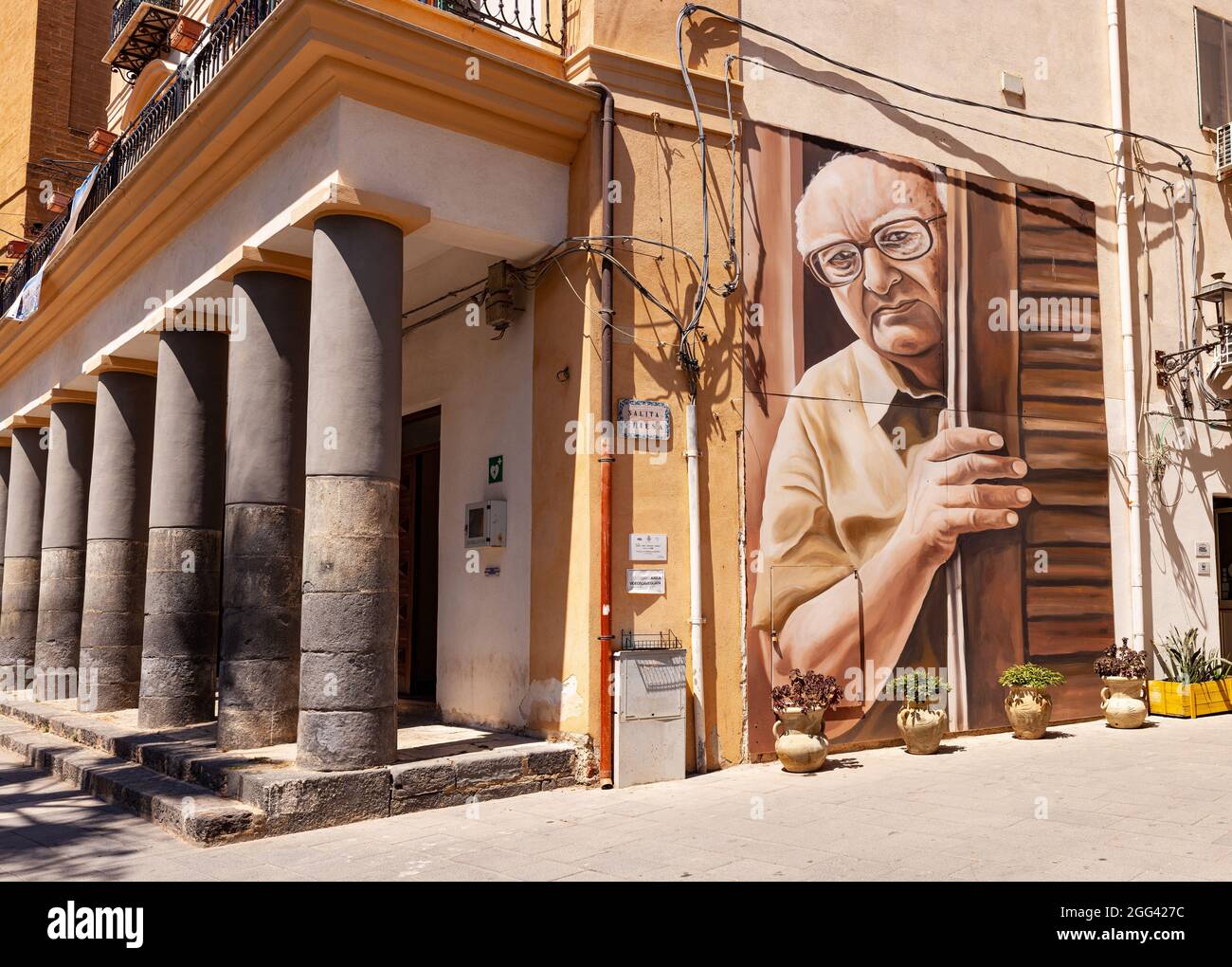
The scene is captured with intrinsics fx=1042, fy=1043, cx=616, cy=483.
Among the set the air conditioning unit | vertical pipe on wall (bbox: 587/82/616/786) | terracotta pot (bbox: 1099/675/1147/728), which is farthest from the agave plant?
vertical pipe on wall (bbox: 587/82/616/786)

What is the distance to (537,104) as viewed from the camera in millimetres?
8672

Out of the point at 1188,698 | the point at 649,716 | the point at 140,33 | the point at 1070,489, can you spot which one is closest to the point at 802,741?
the point at 649,716

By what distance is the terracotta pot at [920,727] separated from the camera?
957 centimetres

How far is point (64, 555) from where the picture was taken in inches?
544

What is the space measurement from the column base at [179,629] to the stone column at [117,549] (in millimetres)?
1713

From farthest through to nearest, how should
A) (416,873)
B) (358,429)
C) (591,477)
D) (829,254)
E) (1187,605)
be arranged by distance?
(1187,605), (829,254), (591,477), (358,429), (416,873)

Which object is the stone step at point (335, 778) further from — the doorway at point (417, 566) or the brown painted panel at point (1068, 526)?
the brown painted panel at point (1068, 526)

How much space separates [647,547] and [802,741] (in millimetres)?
2055

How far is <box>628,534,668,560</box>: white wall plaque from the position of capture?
8.67 metres

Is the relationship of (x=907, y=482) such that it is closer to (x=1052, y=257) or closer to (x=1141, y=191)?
(x=1052, y=257)

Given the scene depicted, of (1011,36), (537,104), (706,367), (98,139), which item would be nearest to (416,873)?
(706,367)

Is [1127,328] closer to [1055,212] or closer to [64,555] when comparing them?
[1055,212]

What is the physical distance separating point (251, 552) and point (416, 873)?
388cm

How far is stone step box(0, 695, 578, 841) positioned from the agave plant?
25.8 feet
